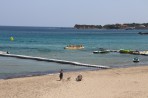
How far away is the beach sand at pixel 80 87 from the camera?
24.5 meters

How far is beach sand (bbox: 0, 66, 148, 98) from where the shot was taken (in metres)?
24.5

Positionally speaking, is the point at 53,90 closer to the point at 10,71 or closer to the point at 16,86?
the point at 16,86

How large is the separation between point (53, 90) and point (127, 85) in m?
5.94

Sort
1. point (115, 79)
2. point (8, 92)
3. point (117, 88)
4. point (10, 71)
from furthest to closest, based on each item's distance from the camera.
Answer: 1. point (10, 71)
2. point (115, 79)
3. point (117, 88)
4. point (8, 92)

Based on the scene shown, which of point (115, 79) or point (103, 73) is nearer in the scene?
point (115, 79)

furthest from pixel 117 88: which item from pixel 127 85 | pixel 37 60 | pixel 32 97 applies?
pixel 37 60

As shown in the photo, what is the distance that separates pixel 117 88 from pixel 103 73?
32.8 feet

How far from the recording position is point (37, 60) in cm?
5228

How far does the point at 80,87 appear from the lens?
1090 inches

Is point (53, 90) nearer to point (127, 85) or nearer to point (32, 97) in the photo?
point (32, 97)

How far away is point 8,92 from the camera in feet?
83.8

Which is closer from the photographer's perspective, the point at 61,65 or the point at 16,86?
the point at 16,86

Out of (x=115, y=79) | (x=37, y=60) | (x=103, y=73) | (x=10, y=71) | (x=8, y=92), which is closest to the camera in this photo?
(x=8, y=92)

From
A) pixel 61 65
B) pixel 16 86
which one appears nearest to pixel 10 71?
pixel 61 65
